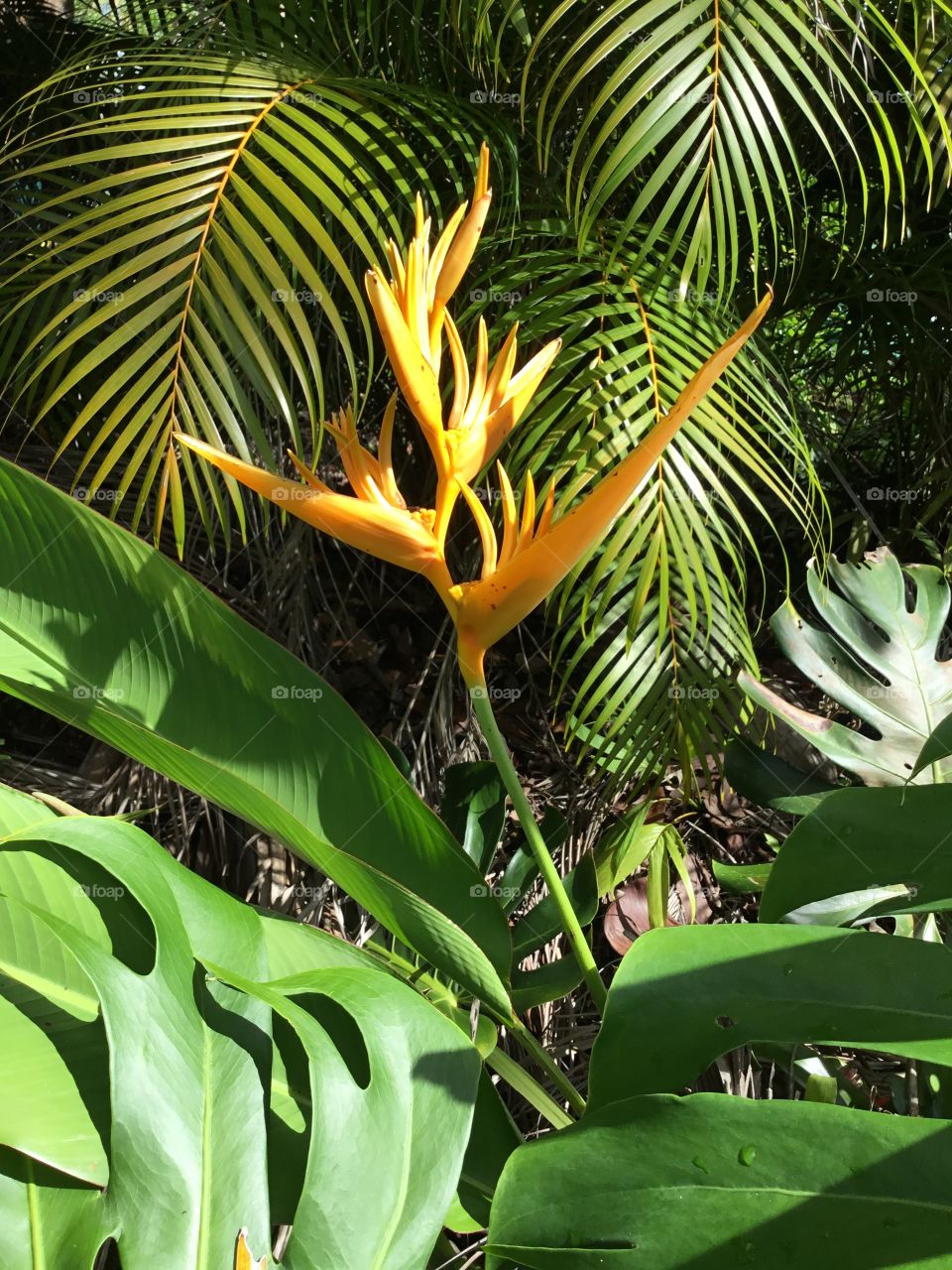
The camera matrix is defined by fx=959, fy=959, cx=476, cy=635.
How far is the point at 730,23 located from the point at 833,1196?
103 centimetres

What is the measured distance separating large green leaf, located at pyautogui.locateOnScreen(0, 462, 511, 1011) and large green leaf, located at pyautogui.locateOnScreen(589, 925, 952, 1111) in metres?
0.14

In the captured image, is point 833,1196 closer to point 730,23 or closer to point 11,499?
point 11,499

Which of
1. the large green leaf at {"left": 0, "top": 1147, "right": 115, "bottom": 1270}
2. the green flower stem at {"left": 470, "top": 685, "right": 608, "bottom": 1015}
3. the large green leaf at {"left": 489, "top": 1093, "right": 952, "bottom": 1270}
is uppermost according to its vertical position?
the green flower stem at {"left": 470, "top": 685, "right": 608, "bottom": 1015}

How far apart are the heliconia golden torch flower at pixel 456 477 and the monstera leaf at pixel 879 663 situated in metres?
0.39

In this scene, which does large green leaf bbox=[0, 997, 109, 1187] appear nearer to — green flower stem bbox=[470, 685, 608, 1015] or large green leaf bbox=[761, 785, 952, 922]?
green flower stem bbox=[470, 685, 608, 1015]

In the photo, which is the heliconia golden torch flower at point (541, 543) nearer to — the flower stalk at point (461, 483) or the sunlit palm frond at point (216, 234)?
the flower stalk at point (461, 483)

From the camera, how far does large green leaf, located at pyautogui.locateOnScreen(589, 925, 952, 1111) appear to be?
447mm

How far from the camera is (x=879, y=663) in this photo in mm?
845

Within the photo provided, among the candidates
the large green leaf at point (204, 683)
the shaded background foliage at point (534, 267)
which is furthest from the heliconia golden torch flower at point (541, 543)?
the shaded background foliage at point (534, 267)

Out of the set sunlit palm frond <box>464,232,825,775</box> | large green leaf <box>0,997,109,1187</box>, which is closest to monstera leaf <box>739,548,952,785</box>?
sunlit palm frond <box>464,232,825,775</box>

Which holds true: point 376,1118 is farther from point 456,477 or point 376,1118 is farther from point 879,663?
point 879,663

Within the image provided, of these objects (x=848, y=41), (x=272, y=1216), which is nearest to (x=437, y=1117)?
(x=272, y=1216)

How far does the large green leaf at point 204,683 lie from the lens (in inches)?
22.8

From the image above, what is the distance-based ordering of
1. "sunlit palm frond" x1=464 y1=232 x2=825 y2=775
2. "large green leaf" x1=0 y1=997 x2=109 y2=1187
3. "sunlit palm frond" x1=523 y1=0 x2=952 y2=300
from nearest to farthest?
"large green leaf" x1=0 y1=997 x2=109 y2=1187 → "sunlit palm frond" x1=523 y1=0 x2=952 y2=300 → "sunlit palm frond" x1=464 y1=232 x2=825 y2=775
